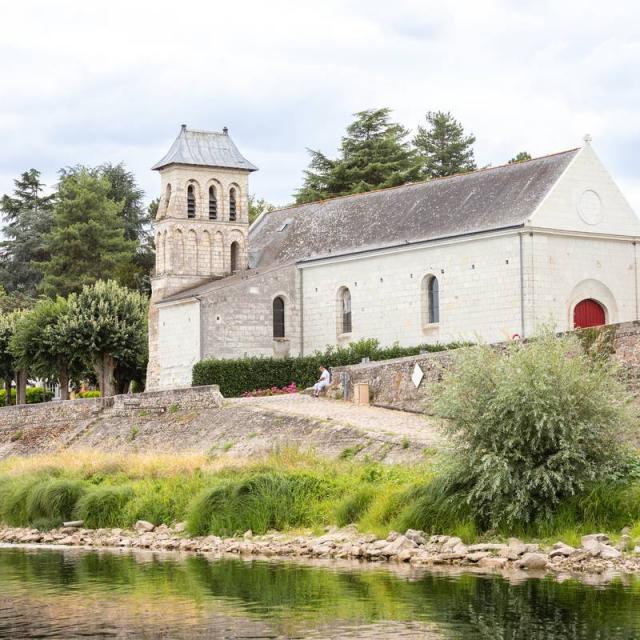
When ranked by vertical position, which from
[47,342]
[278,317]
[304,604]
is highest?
[278,317]

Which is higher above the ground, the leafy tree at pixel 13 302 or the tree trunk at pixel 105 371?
the leafy tree at pixel 13 302

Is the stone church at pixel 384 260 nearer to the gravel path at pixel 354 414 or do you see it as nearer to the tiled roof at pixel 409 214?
the tiled roof at pixel 409 214

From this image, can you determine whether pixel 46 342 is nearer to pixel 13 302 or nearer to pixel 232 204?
pixel 232 204

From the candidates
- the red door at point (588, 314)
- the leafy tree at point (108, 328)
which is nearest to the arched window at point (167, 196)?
the leafy tree at point (108, 328)

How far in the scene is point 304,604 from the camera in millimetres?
20688

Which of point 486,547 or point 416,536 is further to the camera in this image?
point 416,536

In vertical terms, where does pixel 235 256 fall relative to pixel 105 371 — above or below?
above

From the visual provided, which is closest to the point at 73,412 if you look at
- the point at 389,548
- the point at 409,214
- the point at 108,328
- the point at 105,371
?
the point at 108,328

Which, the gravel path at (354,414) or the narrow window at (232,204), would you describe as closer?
the gravel path at (354,414)

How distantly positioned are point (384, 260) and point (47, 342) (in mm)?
14839

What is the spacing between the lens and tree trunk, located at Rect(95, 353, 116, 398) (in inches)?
2420

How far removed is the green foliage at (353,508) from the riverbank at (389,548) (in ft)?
0.84

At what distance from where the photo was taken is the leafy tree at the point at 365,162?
78500 millimetres

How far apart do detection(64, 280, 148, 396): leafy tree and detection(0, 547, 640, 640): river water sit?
117 feet
